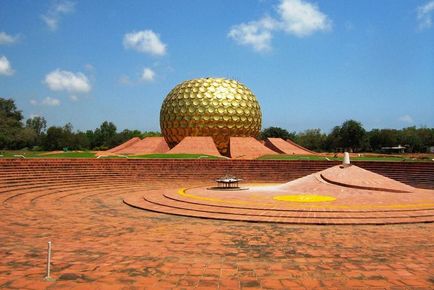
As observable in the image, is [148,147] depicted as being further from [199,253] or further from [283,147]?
[199,253]

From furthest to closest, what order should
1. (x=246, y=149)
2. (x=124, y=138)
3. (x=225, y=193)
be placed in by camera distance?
(x=124, y=138) < (x=246, y=149) < (x=225, y=193)

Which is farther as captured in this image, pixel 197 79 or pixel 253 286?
pixel 197 79

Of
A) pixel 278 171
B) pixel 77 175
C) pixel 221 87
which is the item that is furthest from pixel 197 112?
pixel 77 175

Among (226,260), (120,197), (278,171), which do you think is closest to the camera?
(226,260)

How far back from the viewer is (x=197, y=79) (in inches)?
1515

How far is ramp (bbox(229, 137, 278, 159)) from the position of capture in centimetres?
3072

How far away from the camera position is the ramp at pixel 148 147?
118 feet

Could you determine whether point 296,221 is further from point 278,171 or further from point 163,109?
point 163,109

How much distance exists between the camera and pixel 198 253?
22.1ft

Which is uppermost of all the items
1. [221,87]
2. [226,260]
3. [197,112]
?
[221,87]

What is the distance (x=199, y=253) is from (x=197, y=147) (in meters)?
24.4

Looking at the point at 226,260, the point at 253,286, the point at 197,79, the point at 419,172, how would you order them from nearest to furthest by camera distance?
the point at 253,286 < the point at 226,260 < the point at 419,172 < the point at 197,79

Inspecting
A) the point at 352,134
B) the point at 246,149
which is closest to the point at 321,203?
the point at 246,149

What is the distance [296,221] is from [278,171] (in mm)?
12601
